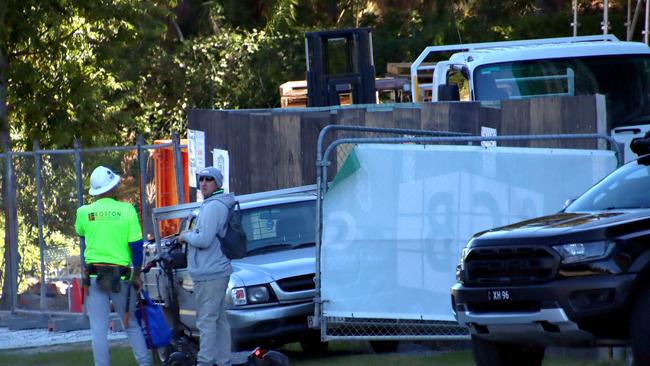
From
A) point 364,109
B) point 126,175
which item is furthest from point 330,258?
point 126,175

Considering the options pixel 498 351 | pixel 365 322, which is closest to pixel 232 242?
pixel 365 322

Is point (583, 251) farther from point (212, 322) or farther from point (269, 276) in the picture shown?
point (269, 276)

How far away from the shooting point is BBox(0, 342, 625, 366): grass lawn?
35.4ft

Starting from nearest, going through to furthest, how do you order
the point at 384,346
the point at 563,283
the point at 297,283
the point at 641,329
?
the point at 641,329, the point at 563,283, the point at 297,283, the point at 384,346

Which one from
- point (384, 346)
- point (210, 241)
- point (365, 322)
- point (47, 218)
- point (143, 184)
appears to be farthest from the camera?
point (47, 218)

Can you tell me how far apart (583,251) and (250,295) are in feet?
13.5

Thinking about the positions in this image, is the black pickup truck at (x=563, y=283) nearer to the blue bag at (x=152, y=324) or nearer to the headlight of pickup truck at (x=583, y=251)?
the headlight of pickup truck at (x=583, y=251)

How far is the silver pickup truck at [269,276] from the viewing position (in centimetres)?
1128

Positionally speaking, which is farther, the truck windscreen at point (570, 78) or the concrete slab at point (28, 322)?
the concrete slab at point (28, 322)

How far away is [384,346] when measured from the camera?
11938mm

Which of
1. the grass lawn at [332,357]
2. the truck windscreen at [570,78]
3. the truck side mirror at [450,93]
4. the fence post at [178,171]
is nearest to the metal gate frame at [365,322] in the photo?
the grass lawn at [332,357]

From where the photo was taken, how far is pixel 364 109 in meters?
13.7

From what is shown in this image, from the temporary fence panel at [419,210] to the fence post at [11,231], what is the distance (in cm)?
843

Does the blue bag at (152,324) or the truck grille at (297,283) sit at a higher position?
the truck grille at (297,283)
